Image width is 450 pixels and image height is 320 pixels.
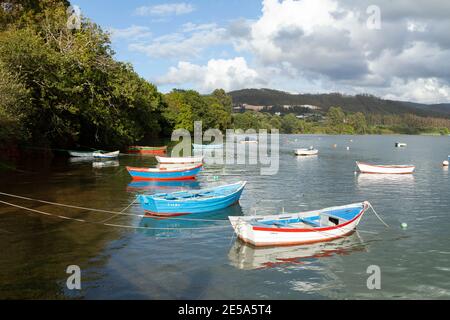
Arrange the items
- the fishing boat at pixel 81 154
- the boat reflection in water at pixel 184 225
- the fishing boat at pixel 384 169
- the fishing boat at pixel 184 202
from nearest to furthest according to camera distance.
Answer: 1. the boat reflection in water at pixel 184 225
2. the fishing boat at pixel 184 202
3. the fishing boat at pixel 384 169
4. the fishing boat at pixel 81 154

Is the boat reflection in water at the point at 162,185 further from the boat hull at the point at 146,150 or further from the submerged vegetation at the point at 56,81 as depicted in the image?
the boat hull at the point at 146,150

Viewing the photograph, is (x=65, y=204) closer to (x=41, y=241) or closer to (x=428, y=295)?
(x=41, y=241)

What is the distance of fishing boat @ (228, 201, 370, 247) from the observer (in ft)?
68.5

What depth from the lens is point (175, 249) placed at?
20578mm

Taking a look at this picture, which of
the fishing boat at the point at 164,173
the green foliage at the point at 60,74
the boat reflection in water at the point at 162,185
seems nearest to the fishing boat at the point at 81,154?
the green foliage at the point at 60,74

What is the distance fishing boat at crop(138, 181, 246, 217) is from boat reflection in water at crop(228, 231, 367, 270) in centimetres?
616

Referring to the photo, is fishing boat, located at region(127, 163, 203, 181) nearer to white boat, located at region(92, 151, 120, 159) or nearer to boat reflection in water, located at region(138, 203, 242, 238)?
boat reflection in water, located at region(138, 203, 242, 238)

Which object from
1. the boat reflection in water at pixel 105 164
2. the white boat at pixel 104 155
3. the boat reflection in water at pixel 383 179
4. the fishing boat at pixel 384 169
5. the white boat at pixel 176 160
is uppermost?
the white boat at pixel 104 155

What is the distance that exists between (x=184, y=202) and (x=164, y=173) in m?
17.3

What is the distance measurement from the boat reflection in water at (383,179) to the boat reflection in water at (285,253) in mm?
24819

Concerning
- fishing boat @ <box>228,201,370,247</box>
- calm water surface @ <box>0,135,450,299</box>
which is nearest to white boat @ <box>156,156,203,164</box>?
calm water surface @ <box>0,135,450,299</box>

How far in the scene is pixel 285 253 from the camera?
66.9 ft

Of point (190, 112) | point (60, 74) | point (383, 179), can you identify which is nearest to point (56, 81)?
point (60, 74)

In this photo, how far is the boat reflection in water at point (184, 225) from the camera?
23.7 m
